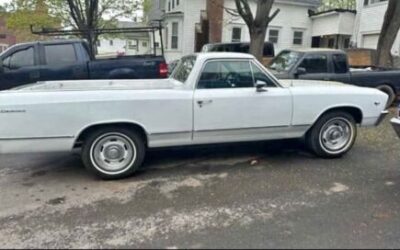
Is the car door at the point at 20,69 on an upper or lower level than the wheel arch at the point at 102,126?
upper

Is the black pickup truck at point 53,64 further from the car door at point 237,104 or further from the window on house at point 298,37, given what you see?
the window on house at point 298,37

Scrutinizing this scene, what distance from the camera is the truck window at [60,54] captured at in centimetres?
890

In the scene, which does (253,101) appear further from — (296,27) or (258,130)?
(296,27)

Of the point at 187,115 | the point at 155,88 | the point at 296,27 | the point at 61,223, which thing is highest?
the point at 296,27

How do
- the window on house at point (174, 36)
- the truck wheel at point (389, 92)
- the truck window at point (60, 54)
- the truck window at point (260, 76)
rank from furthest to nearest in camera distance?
the window on house at point (174, 36), the truck wheel at point (389, 92), the truck window at point (60, 54), the truck window at point (260, 76)

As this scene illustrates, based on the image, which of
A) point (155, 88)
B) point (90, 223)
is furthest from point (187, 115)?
point (90, 223)

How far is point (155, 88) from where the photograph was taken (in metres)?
5.09

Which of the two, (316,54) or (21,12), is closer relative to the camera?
(316,54)

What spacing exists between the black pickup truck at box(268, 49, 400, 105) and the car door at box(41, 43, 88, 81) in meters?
4.72

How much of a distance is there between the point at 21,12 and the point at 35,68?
15.1m

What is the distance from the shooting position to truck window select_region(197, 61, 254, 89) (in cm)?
515

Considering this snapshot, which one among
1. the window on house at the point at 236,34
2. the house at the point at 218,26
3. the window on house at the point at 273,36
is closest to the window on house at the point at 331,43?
the house at the point at 218,26

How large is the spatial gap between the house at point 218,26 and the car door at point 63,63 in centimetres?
1442

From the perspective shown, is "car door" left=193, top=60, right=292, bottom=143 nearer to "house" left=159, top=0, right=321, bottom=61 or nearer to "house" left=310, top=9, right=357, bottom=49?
"house" left=159, top=0, right=321, bottom=61
